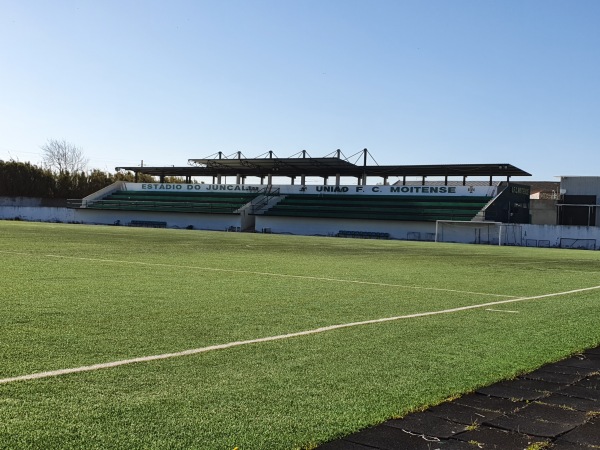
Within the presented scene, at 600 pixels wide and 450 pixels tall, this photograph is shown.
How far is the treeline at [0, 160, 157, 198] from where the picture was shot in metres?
70.2

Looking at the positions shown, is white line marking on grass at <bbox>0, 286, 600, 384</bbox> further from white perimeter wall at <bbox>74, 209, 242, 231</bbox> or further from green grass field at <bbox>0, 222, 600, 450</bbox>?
white perimeter wall at <bbox>74, 209, 242, 231</bbox>

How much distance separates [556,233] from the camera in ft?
127

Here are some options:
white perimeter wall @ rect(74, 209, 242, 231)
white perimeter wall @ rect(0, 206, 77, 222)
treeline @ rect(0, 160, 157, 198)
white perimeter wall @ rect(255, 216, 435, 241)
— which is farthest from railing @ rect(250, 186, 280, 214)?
Result: treeline @ rect(0, 160, 157, 198)

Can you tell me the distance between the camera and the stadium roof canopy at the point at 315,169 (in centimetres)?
5286

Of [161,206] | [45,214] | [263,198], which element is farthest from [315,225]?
[45,214]

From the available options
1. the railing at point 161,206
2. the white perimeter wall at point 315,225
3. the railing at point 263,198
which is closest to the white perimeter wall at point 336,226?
the white perimeter wall at point 315,225

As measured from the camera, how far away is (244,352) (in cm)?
520

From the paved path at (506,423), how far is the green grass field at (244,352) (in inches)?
5.8

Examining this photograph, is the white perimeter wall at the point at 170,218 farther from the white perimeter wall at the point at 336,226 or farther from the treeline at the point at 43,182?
the treeline at the point at 43,182

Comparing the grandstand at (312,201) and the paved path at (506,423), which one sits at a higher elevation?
the grandstand at (312,201)

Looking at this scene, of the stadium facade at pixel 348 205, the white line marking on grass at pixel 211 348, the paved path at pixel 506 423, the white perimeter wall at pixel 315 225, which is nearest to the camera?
the paved path at pixel 506 423

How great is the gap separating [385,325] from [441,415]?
305 cm

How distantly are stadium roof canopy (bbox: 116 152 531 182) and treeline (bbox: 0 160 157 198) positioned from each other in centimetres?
929

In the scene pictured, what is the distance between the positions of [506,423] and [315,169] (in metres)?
55.7
